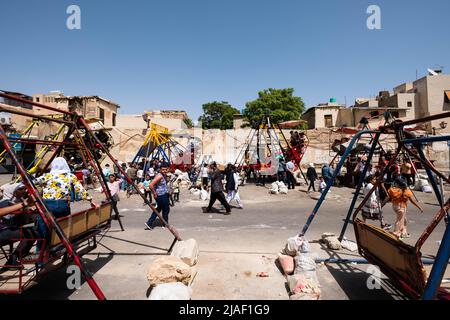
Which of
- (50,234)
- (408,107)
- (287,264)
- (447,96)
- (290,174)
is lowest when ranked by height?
(287,264)

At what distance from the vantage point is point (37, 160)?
1205 centimetres

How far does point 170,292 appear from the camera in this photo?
2963 millimetres

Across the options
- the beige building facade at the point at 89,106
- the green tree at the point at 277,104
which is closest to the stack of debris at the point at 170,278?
the beige building facade at the point at 89,106

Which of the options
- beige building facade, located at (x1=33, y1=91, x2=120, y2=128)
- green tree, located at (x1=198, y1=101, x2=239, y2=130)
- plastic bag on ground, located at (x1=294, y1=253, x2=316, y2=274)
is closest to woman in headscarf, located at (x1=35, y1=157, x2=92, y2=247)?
plastic bag on ground, located at (x1=294, y1=253, x2=316, y2=274)

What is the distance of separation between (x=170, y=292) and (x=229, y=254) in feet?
6.94

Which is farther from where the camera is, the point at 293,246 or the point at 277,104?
the point at 277,104

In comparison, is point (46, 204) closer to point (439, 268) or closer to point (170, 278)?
point (170, 278)

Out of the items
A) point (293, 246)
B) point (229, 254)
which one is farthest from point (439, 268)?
point (229, 254)

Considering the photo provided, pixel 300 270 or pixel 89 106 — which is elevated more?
pixel 89 106

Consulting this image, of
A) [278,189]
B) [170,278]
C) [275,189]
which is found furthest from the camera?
[278,189]

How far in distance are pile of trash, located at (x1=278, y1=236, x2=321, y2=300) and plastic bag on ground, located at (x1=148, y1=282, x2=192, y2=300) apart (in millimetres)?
1321

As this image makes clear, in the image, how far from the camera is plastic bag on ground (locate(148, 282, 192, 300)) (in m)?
2.92
